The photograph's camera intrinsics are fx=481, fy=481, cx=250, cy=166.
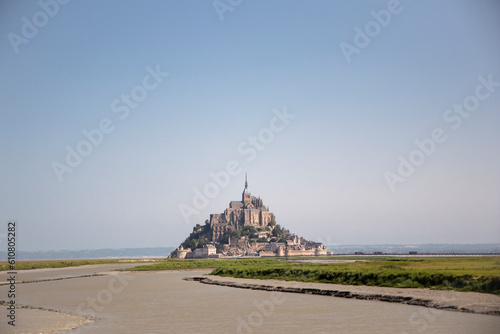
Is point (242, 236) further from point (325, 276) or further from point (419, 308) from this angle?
point (419, 308)

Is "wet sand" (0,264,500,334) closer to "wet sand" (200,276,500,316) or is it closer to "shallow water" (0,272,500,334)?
"shallow water" (0,272,500,334)

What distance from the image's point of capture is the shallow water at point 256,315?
A: 16625 mm

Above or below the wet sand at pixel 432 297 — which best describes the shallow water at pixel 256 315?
below

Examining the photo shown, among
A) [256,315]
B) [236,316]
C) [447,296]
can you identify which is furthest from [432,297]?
[236,316]

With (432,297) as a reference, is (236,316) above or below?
below

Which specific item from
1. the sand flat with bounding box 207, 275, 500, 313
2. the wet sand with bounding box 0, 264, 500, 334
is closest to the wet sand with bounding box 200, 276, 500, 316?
the sand flat with bounding box 207, 275, 500, 313

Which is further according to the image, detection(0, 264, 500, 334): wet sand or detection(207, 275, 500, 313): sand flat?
detection(207, 275, 500, 313): sand flat

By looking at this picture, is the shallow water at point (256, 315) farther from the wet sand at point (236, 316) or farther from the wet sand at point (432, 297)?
the wet sand at point (432, 297)

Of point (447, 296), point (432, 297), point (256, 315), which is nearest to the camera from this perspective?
point (256, 315)

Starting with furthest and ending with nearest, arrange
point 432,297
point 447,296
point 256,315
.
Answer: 1. point 432,297
2. point 447,296
3. point 256,315

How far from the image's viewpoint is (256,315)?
20.1 m

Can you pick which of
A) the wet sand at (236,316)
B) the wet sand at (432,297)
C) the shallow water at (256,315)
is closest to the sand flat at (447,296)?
the wet sand at (432,297)

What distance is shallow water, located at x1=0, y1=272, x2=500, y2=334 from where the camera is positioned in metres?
16.6

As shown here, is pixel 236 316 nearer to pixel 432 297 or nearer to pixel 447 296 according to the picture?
pixel 432 297
